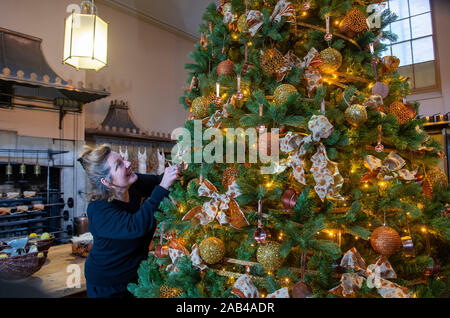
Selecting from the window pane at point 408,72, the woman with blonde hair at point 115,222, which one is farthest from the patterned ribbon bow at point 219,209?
the window pane at point 408,72

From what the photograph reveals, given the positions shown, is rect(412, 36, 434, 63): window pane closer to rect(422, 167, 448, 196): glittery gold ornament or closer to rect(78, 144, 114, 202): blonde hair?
rect(422, 167, 448, 196): glittery gold ornament

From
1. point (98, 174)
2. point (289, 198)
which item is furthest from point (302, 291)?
point (98, 174)

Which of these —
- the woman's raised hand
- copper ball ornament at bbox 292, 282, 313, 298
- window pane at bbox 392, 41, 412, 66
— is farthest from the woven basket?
window pane at bbox 392, 41, 412, 66

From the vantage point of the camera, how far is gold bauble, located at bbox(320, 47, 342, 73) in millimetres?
888

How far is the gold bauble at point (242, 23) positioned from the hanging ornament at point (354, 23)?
330mm

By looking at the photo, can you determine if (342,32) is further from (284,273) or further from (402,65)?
(402,65)

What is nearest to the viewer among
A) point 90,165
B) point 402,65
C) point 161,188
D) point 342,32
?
point 342,32

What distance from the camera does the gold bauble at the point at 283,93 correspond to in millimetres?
854

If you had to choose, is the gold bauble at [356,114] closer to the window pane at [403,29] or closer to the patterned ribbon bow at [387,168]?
the patterned ribbon bow at [387,168]

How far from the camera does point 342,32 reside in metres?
0.98

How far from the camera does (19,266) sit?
5.29ft

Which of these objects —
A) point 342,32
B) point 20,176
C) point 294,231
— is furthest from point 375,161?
point 20,176

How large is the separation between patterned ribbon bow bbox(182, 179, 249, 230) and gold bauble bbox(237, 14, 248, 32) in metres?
0.57

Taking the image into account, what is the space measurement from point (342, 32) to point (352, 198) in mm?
583
